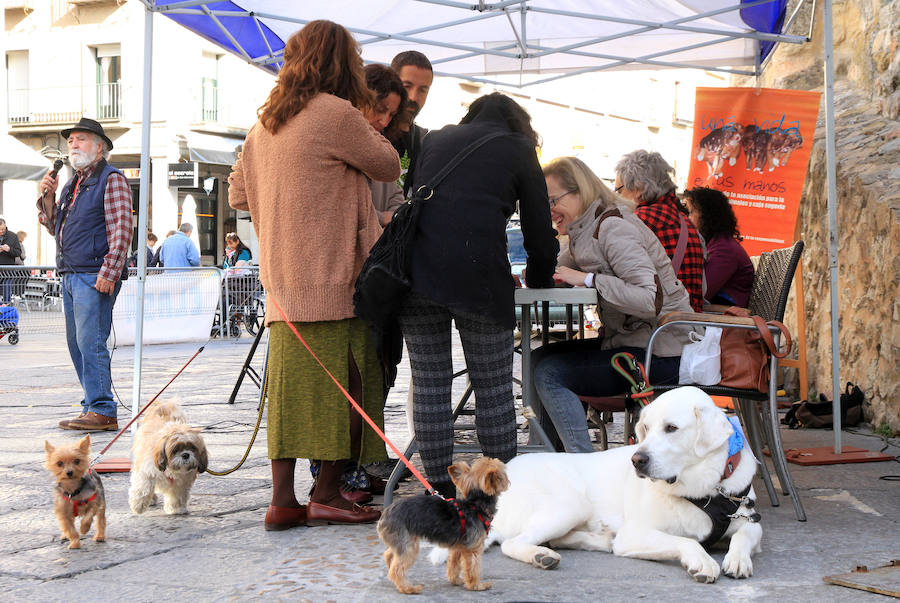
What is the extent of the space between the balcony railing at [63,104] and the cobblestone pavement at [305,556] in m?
26.2

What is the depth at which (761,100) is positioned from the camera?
272 inches

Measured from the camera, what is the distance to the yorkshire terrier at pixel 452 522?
2.74 m

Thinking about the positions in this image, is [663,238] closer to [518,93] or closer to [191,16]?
[191,16]

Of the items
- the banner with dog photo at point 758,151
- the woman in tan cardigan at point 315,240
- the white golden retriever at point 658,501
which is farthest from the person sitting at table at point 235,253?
the white golden retriever at point 658,501

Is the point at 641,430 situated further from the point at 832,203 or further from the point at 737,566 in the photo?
the point at 832,203

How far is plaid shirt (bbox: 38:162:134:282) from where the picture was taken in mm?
6203

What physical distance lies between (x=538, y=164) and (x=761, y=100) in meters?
4.06

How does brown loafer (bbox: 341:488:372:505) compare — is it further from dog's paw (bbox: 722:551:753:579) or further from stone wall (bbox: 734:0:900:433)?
stone wall (bbox: 734:0:900:433)

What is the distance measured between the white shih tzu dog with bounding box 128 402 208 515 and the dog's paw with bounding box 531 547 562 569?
151cm

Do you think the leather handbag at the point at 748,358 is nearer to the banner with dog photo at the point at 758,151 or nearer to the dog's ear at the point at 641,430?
the dog's ear at the point at 641,430

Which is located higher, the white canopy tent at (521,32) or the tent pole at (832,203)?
the white canopy tent at (521,32)

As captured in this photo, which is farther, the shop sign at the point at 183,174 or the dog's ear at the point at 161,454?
the shop sign at the point at 183,174

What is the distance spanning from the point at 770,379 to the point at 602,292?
759mm

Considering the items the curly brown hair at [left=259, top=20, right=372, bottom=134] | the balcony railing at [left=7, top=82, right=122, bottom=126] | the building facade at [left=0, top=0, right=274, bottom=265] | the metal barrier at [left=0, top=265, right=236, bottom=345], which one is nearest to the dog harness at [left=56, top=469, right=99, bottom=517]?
the curly brown hair at [left=259, top=20, right=372, bottom=134]
